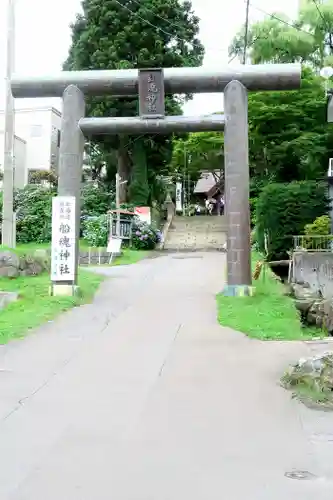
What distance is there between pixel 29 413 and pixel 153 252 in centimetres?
2317

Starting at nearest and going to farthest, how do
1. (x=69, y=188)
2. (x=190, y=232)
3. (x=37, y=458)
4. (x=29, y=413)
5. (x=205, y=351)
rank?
(x=37, y=458) → (x=29, y=413) → (x=205, y=351) → (x=69, y=188) → (x=190, y=232)

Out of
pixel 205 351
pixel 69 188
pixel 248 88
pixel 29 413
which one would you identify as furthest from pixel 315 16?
pixel 29 413

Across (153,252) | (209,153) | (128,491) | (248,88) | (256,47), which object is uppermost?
(256,47)

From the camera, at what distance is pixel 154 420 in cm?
536

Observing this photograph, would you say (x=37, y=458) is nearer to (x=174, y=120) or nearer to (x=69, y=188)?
(x=69, y=188)

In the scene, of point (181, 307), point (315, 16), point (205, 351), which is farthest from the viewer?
point (315, 16)

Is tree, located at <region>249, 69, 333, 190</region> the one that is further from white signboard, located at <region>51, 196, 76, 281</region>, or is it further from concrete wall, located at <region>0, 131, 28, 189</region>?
white signboard, located at <region>51, 196, 76, 281</region>

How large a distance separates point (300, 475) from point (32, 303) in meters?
9.21

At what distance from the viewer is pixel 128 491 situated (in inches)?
151

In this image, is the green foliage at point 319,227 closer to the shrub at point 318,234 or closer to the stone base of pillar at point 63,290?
the shrub at point 318,234

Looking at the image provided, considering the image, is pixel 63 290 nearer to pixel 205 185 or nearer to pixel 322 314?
pixel 322 314

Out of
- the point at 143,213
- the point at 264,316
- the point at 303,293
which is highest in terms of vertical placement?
the point at 143,213

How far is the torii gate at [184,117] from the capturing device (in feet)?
45.0

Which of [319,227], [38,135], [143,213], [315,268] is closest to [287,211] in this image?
[319,227]
